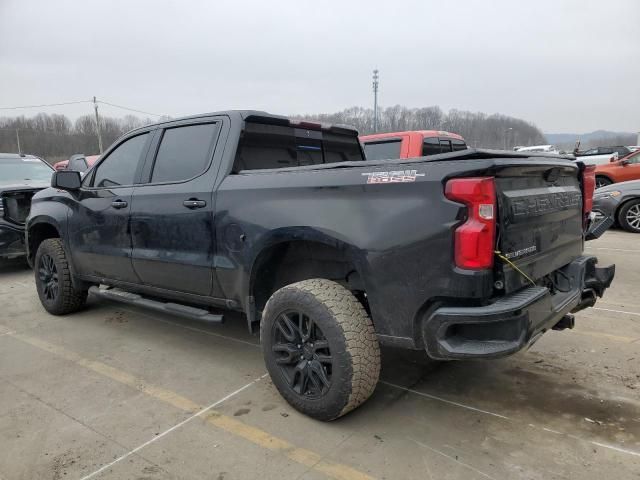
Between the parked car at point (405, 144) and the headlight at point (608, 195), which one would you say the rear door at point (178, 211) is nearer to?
the parked car at point (405, 144)

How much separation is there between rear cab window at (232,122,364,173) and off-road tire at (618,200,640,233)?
7294mm

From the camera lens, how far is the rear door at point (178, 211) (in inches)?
140

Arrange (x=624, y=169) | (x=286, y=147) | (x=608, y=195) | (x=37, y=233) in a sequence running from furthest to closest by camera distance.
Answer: (x=624, y=169)
(x=608, y=195)
(x=37, y=233)
(x=286, y=147)

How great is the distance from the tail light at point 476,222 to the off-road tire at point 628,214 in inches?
344

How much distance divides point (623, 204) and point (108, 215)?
30.7ft

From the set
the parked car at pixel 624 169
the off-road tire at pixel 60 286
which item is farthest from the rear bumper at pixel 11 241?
the parked car at pixel 624 169

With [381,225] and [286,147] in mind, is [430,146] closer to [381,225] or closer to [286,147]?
[286,147]

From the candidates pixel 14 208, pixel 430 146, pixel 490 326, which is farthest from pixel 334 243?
pixel 14 208

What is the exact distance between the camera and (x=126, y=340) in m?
4.43

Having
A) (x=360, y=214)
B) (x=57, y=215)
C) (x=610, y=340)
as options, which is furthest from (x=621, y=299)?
(x=57, y=215)

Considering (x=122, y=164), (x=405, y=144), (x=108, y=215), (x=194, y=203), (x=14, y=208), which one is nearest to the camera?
(x=194, y=203)

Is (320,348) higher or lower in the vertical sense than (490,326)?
lower

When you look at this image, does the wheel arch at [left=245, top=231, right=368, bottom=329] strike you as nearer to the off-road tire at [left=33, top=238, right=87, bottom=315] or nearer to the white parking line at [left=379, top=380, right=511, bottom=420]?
the white parking line at [left=379, top=380, right=511, bottom=420]

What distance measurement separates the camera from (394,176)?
8.38ft
